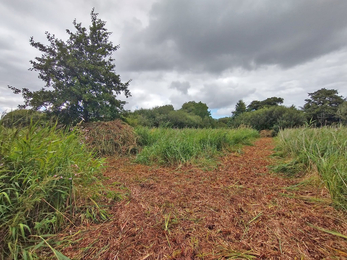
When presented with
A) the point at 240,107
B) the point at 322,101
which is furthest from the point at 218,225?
the point at 240,107

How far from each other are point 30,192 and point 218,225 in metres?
1.35

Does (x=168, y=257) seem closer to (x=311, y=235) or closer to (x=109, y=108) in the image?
(x=311, y=235)

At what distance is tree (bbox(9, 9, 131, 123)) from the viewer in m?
4.04

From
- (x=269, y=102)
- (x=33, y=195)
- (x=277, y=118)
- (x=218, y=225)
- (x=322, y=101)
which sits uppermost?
(x=269, y=102)

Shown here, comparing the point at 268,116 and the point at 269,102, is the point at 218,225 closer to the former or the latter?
the point at 268,116

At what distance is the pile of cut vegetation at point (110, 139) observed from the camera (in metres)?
3.54

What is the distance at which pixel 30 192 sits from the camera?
1.03 m

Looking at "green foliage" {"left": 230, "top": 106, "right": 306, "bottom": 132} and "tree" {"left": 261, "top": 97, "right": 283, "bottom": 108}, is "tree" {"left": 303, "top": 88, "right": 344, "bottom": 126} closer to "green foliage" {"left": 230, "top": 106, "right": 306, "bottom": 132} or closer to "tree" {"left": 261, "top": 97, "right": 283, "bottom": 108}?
"tree" {"left": 261, "top": 97, "right": 283, "bottom": 108}

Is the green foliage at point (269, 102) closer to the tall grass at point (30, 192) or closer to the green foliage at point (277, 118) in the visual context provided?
the green foliage at point (277, 118)

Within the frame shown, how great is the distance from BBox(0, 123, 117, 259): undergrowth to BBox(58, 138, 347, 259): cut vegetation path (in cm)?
16

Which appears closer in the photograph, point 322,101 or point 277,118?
point 277,118

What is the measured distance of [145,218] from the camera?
1205mm

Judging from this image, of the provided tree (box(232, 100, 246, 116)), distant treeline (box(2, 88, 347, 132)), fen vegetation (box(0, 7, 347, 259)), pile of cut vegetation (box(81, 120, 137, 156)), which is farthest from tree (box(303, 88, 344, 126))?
pile of cut vegetation (box(81, 120, 137, 156))

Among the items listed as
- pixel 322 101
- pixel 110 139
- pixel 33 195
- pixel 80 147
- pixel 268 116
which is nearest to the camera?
pixel 33 195
